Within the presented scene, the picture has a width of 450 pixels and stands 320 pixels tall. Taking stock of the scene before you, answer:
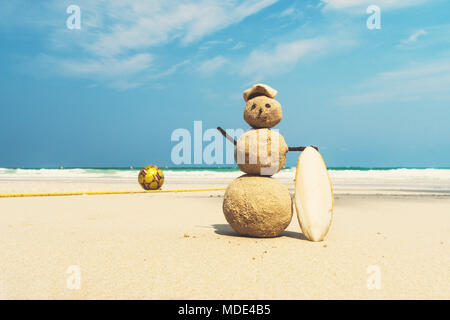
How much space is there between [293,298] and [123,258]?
8.32ft

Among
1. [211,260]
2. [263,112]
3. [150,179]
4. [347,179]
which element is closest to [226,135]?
[263,112]

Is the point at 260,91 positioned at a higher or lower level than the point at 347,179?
higher

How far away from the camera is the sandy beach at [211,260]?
375 cm

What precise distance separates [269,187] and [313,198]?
0.78m

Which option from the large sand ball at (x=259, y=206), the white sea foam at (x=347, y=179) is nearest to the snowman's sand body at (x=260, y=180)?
the large sand ball at (x=259, y=206)

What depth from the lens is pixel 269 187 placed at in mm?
6074

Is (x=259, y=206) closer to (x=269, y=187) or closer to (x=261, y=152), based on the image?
(x=269, y=187)

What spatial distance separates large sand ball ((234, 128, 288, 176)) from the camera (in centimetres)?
626

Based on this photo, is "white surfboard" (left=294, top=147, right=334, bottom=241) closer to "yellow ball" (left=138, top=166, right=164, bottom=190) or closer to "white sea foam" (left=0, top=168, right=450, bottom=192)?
"yellow ball" (left=138, top=166, right=164, bottom=190)

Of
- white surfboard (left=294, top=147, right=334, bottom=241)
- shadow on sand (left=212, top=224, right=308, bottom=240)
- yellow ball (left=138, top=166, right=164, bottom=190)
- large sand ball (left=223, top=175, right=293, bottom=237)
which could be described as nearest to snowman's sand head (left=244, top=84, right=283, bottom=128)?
white surfboard (left=294, top=147, right=334, bottom=241)

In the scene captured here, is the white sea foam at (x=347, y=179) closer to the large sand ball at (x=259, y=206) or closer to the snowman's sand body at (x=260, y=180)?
the snowman's sand body at (x=260, y=180)

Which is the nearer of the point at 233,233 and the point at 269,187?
the point at 269,187
